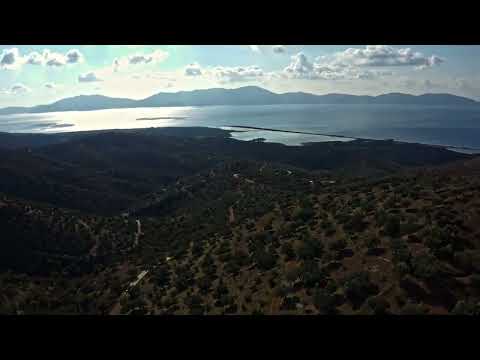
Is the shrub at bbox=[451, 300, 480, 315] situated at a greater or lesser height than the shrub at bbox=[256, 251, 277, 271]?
greater

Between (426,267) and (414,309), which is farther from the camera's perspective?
(426,267)

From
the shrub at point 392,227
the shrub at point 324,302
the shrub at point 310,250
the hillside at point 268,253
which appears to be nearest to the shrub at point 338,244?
the hillside at point 268,253

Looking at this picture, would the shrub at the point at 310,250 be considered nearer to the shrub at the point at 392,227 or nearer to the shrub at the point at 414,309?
the shrub at the point at 392,227

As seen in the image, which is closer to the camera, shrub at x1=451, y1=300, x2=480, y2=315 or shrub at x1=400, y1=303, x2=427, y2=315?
shrub at x1=451, y1=300, x2=480, y2=315

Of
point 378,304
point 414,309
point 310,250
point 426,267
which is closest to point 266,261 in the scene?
point 310,250

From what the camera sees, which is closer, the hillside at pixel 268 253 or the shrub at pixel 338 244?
the hillside at pixel 268 253

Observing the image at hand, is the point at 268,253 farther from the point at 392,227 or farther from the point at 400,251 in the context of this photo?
the point at 400,251

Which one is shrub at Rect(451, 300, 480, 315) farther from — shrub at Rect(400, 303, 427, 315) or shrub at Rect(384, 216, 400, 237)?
shrub at Rect(384, 216, 400, 237)

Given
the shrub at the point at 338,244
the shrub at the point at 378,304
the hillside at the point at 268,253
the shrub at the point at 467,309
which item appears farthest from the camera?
the shrub at the point at 338,244

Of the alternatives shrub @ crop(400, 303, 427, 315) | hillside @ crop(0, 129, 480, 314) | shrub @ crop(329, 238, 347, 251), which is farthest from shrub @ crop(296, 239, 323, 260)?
shrub @ crop(400, 303, 427, 315)

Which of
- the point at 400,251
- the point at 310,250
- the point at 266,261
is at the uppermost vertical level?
the point at 400,251
